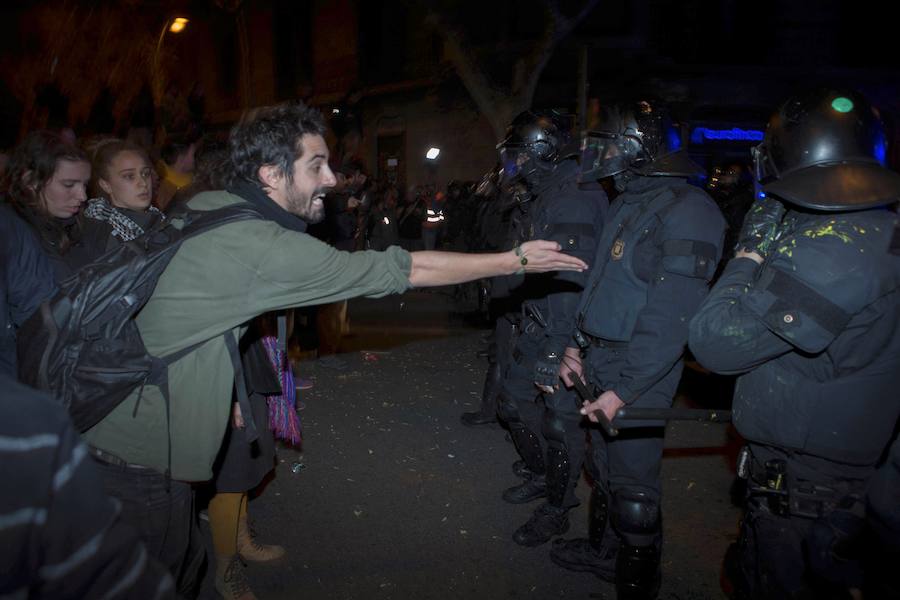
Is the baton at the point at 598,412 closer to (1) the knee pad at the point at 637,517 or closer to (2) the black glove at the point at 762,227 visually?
(1) the knee pad at the point at 637,517

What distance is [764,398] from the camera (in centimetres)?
215

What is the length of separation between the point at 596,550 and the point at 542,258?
2041 millimetres

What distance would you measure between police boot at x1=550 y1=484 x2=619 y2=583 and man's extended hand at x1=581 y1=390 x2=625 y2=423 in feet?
2.49

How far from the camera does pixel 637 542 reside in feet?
9.72

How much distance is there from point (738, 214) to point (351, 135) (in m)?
5.34

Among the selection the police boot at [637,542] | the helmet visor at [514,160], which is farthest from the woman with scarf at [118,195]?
the police boot at [637,542]

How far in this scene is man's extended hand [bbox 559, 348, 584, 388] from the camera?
328cm

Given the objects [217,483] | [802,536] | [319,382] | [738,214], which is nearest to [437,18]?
[738,214]

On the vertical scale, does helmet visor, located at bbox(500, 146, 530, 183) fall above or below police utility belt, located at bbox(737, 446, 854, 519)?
above

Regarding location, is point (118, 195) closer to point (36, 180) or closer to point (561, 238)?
point (36, 180)

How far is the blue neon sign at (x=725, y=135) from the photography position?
51.2 feet

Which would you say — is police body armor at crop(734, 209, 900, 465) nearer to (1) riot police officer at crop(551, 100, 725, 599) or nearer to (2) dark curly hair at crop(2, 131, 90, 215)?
(1) riot police officer at crop(551, 100, 725, 599)

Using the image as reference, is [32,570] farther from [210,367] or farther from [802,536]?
[802,536]

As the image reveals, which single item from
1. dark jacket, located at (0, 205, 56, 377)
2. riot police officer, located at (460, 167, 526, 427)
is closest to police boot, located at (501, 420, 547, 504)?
Answer: riot police officer, located at (460, 167, 526, 427)
